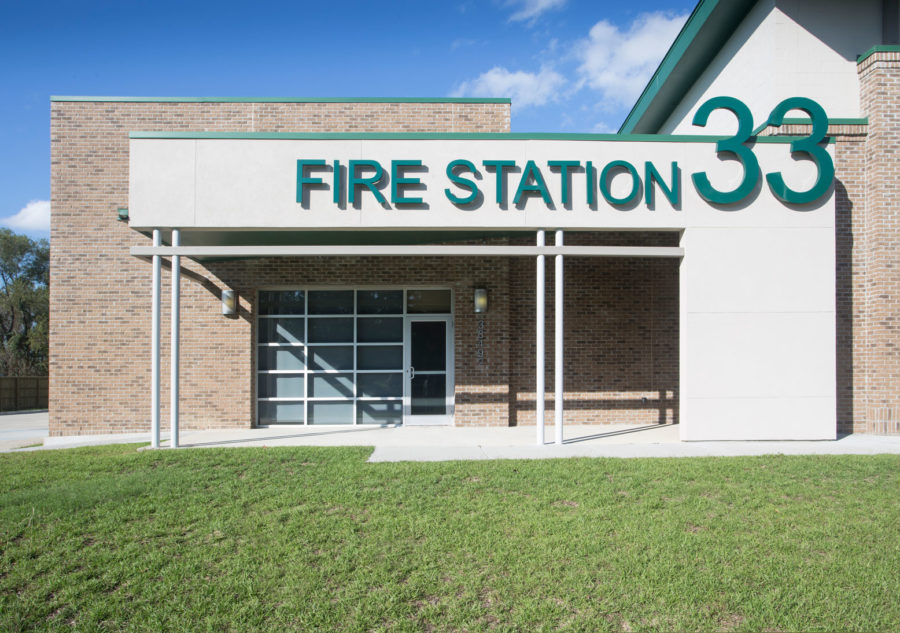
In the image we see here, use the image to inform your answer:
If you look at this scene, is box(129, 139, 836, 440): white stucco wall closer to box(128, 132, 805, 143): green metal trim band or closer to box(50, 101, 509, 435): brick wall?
box(128, 132, 805, 143): green metal trim band

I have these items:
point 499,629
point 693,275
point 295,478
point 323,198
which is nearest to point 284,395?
point 323,198

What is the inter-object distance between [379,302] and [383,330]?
597 millimetres

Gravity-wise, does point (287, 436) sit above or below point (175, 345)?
below

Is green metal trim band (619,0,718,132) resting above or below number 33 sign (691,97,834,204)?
above

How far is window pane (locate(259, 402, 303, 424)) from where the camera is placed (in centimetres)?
1245

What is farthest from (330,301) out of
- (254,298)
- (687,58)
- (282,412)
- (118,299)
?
(687,58)

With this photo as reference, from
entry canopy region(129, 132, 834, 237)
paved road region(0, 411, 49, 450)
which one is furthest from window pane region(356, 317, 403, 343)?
paved road region(0, 411, 49, 450)

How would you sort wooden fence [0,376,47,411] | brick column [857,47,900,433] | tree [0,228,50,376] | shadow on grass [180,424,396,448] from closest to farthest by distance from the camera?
shadow on grass [180,424,396,448], brick column [857,47,900,433], wooden fence [0,376,47,411], tree [0,228,50,376]

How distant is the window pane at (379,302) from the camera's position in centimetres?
1260

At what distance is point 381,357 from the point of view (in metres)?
12.6

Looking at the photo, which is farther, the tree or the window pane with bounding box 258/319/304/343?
the tree

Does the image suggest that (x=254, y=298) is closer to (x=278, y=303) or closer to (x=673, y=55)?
(x=278, y=303)

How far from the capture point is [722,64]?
14.5 meters

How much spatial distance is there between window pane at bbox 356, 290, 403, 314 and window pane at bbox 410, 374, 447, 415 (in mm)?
1528
